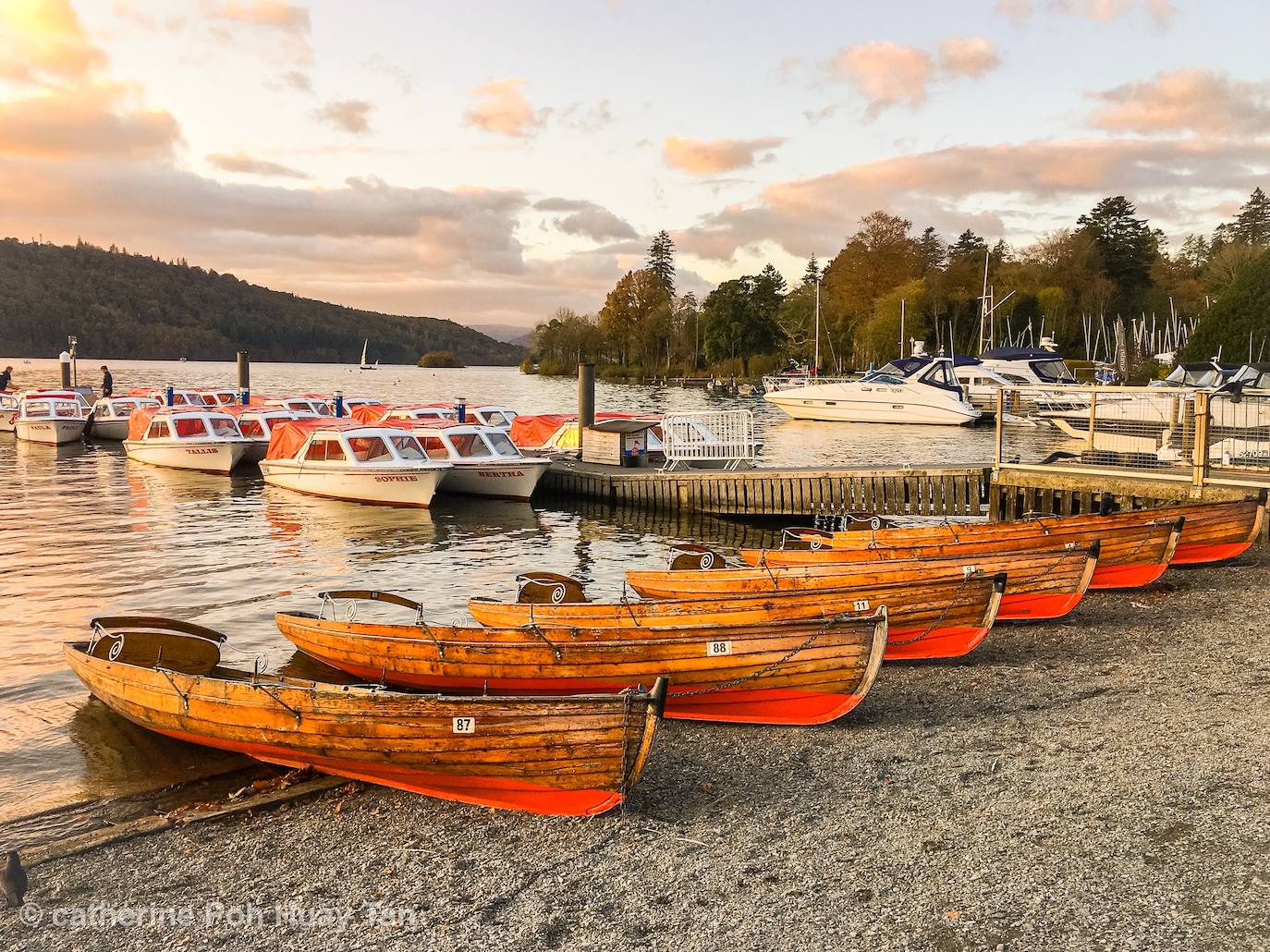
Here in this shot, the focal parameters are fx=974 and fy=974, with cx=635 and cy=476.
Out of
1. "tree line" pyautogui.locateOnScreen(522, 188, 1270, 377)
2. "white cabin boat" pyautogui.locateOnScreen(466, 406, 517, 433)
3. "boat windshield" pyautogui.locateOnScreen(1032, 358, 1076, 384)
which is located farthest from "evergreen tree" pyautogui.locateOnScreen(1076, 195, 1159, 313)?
"white cabin boat" pyautogui.locateOnScreen(466, 406, 517, 433)

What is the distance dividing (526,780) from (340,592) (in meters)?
5.23

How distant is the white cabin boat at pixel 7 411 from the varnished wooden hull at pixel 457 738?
49892 mm

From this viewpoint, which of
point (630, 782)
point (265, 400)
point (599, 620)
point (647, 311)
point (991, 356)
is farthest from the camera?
point (647, 311)

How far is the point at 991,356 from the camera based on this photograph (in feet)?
236

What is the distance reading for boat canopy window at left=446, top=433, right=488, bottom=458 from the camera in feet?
94.4

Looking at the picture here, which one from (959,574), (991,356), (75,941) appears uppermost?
(991,356)

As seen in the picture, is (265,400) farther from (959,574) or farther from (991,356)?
(991,356)

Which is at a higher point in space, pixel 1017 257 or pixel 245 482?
pixel 1017 257

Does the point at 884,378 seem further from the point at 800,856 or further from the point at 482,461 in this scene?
the point at 800,856

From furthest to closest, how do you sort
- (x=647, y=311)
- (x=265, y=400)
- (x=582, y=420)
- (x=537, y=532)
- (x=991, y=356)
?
(x=647, y=311), (x=991, y=356), (x=265, y=400), (x=582, y=420), (x=537, y=532)

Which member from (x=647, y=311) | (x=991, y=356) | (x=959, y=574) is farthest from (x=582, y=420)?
(x=647, y=311)

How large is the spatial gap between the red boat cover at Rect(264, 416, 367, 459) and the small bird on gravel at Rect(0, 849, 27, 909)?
23213 millimetres

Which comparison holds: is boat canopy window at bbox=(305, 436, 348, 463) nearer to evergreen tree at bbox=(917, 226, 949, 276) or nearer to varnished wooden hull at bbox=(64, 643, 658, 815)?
varnished wooden hull at bbox=(64, 643, 658, 815)

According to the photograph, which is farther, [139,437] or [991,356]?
[991,356]
